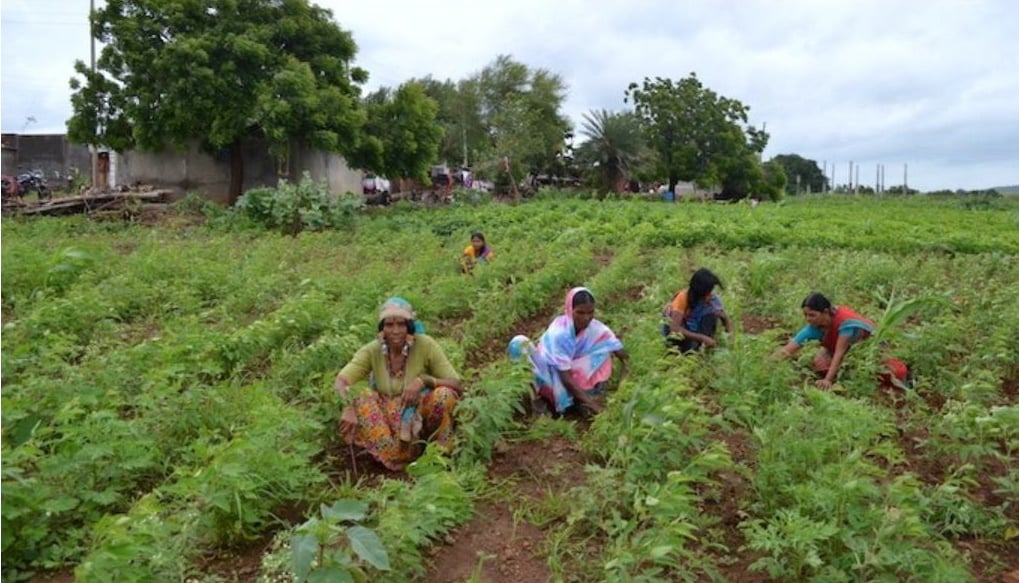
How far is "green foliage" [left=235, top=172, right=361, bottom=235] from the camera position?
17.1 meters

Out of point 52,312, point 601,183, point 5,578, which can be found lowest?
point 5,578

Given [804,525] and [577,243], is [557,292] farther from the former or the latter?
[804,525]

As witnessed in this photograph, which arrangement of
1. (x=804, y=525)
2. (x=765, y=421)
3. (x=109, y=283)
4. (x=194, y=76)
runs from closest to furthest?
(x=804, y=525) < (x=765, y=421) < (x=109, y=283) < (x=194, y=76)

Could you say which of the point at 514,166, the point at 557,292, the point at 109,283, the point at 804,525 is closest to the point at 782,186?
the point at 514,166

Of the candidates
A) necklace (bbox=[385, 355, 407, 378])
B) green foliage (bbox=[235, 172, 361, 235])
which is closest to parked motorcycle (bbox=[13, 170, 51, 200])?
green foliage (bbox=[235, 172, 361, 235])

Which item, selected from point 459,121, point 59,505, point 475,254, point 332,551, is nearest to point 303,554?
point 332,551

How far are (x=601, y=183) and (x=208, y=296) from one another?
97.7 ft

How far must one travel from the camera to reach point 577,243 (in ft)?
44.2

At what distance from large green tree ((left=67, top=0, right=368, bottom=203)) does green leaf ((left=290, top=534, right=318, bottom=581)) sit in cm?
1744

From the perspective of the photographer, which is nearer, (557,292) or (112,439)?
(112,439)

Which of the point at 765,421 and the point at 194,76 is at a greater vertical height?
the point at 194,76

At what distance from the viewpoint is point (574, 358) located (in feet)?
18.0

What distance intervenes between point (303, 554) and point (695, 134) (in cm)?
3975

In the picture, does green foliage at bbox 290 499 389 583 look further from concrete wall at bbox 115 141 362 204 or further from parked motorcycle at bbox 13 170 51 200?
parked motorcycle at bbox 13 170 51 200
